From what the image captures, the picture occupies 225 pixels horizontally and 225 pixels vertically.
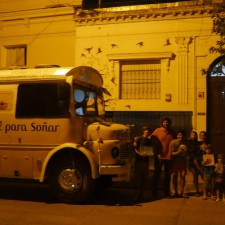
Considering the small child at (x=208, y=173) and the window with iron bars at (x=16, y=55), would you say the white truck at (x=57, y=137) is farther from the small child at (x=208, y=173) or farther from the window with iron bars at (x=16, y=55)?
the window with iron bars at (x=16, y=55)

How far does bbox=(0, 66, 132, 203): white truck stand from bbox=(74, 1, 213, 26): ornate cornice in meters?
5.86

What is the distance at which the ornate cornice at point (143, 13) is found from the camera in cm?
1422

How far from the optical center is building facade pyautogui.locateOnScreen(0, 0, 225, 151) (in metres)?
14.2

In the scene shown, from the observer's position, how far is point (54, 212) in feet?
27.2

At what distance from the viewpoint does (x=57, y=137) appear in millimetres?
9273

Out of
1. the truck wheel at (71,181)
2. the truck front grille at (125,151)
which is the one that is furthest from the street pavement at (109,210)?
the truck front grille at (125,151)

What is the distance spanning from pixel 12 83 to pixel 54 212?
3141 mm

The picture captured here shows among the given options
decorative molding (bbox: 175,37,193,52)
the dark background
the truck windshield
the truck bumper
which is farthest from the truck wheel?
the dark background

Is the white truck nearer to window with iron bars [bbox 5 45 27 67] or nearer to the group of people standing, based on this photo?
the group of people standing

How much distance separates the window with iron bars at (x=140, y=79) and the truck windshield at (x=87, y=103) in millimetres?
4348

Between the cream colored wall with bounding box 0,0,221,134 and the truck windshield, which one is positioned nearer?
the truck windshield

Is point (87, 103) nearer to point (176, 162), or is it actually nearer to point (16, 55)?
point (176, 162)

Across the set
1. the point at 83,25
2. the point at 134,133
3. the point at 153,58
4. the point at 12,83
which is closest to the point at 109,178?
the point at 12,83

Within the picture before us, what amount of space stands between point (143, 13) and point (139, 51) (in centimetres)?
130
